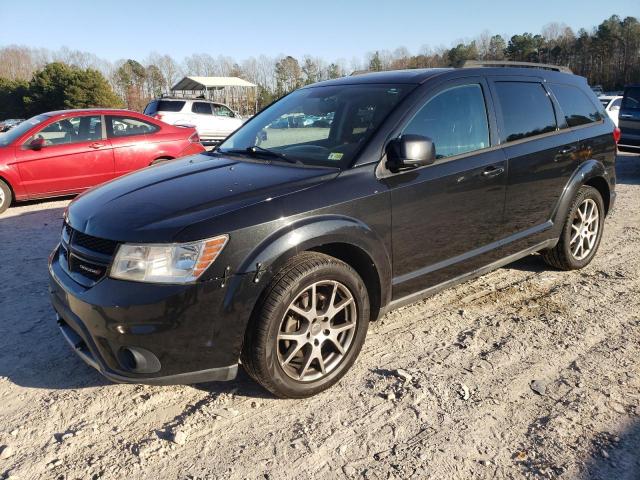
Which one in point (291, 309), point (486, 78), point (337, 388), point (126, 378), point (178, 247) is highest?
point (486, 78)

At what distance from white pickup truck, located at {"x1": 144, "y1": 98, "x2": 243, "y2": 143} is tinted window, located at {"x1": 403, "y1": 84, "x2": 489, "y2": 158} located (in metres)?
13.8

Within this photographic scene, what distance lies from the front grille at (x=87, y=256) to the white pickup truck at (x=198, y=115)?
562 inches

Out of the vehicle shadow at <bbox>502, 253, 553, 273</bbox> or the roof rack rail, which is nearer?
the roof rack rail

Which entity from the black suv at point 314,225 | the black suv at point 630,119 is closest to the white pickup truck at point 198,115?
the black suv at point 630,119

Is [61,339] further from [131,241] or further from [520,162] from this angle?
→ [520,162]

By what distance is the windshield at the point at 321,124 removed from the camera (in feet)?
10.7

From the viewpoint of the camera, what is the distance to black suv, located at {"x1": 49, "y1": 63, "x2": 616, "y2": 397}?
97.1 inches

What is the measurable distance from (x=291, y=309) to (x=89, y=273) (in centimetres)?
109

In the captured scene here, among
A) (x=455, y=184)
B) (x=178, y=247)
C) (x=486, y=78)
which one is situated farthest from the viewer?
(x=486, y=78)

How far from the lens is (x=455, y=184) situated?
3.42 meters

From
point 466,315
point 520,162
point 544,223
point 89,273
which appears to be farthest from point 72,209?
point 544,223

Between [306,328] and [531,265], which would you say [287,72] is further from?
[306,328]

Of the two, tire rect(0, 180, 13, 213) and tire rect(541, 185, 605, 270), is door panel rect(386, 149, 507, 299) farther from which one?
tire rect(0, 180, 13, 213)

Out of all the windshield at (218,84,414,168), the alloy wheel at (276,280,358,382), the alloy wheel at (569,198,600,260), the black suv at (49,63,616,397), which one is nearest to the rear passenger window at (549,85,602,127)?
the black suv at (49,63,616,397)
